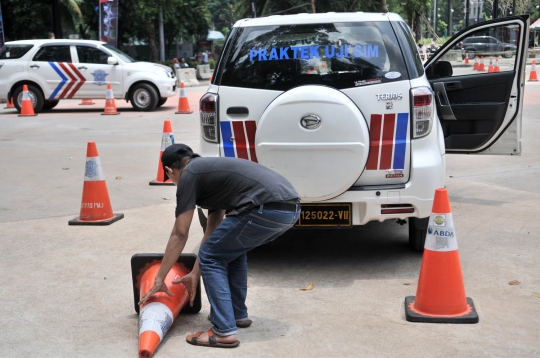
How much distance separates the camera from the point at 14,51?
19.1 metres

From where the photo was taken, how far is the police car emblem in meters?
19.0

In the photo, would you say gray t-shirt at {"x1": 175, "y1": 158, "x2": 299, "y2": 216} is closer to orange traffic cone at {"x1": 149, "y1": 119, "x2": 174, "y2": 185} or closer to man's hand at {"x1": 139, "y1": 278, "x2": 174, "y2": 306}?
man's hand at {"x1": 139, "y1": 278, "x2": 174, "y2": 306}

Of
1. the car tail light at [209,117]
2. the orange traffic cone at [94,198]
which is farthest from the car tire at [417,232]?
the orange traffic cone at [94,198]

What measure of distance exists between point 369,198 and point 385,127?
1.76 ft

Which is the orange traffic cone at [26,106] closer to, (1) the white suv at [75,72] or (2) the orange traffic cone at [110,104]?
(1) the white suv at [75,72]

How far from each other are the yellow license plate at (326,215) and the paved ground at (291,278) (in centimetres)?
40

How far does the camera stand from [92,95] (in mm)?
19234

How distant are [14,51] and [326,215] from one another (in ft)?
51.0

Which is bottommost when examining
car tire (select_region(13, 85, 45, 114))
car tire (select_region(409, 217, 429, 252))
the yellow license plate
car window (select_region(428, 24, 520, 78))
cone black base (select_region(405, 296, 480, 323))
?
cone black base (select_region(405, 296, 480, 323))

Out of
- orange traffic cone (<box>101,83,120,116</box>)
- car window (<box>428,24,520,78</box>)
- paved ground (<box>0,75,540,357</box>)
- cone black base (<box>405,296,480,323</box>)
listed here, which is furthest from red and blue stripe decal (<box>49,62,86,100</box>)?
cone black base (<box>405,296,480,323</box>)

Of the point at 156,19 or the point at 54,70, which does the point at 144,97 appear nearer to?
the point at 54,70

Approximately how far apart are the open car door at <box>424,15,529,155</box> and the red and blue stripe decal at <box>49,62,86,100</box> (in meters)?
12.8

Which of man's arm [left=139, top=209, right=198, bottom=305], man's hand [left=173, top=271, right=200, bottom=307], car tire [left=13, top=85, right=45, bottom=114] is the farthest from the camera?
car tire [left=13, top=85, right=45, bottom=114]

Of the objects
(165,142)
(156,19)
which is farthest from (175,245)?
(156,19)
